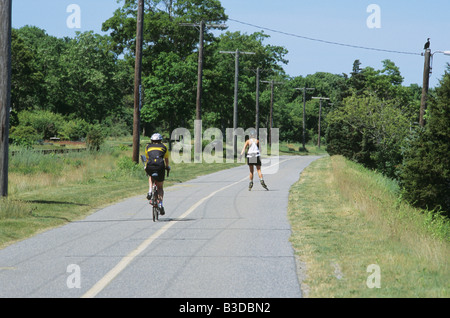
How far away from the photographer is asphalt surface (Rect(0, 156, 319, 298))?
6.99 meters

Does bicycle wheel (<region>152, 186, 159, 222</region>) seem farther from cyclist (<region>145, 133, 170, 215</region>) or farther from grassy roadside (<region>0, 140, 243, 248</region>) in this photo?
grassy roadside (<region>0, 140, 243, 248</region>)

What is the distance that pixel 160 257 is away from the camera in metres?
8.98

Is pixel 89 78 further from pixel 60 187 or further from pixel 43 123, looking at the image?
pixel 60 187

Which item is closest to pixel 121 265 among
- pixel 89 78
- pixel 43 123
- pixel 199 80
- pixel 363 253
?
pixel 363 253

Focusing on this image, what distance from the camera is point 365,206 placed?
1425 cm

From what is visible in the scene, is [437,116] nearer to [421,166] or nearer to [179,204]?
[421,166]

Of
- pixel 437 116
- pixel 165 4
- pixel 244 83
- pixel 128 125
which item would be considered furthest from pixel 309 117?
pixel 437 116

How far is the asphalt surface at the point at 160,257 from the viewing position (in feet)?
22.9

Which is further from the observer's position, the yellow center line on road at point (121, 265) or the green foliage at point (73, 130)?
the green foliage at point (73, 130)

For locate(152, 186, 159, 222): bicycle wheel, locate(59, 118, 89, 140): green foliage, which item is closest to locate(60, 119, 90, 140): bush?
locate(59, 118, 89, 140): green foliage

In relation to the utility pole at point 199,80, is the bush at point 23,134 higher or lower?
lower

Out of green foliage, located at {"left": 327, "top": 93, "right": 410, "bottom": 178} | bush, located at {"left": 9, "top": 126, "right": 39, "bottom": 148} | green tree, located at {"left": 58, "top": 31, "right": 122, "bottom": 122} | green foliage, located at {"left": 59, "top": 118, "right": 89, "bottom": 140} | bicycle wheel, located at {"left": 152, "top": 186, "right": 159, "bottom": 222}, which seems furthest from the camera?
green tree, located at {"left": 58, "top": 31, "right": 122, "bottom": 122}

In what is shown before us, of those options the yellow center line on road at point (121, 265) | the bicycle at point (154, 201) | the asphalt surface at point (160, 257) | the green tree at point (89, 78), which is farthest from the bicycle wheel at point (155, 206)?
the green tree at point (89, 78)

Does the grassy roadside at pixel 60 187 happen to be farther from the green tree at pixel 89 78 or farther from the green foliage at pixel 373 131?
the green tree at pixel 89 78
